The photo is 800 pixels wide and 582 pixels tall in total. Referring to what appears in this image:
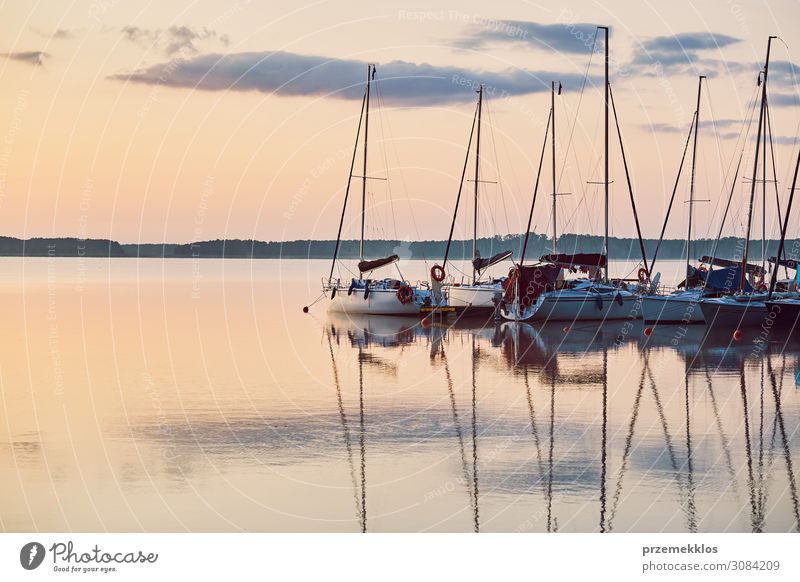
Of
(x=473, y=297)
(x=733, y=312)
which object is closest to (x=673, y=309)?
(x=733, y=312)

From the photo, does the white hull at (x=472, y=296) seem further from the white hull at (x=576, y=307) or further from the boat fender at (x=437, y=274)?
the white hull at (x=576, y=307)

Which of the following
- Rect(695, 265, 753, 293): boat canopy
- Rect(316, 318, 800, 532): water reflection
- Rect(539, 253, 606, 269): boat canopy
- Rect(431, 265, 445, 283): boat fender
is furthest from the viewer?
Rect(431, 265, 445, 283): boat fender

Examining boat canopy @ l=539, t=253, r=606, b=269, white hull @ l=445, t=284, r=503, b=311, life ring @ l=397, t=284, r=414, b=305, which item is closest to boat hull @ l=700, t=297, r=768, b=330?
boat canopy @ l=539, t=253, r=606, b=269

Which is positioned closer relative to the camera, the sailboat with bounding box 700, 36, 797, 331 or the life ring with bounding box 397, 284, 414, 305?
the sailboat with bounding box 700, 36, 797, 331

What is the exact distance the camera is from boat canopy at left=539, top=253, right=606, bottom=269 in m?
61.5

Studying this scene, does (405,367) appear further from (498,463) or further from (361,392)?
(498,463)

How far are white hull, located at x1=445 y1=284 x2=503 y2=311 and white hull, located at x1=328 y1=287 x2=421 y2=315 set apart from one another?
3349 mm

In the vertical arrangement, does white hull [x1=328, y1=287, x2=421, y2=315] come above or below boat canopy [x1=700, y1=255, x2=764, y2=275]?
below

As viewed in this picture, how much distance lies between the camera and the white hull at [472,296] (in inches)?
2653

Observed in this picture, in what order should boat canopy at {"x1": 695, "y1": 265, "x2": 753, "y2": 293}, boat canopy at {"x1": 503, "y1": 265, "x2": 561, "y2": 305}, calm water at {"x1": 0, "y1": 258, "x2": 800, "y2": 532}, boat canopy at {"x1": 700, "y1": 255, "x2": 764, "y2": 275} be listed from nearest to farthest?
1. calm water at {"x1": 0, "y1": 258, "x2": 800, "y2": 532}
2. boat canopy at {"x1": 695, "y1": 265, "x2": 753, "y2": 293}
3. boat canopy at {"x1": 503, "y1": 265, "x2": 561, "y2": 305}
4. boat canopy at {"x1": 700, "y1": 255, "x2": 764, "y2": 275}
